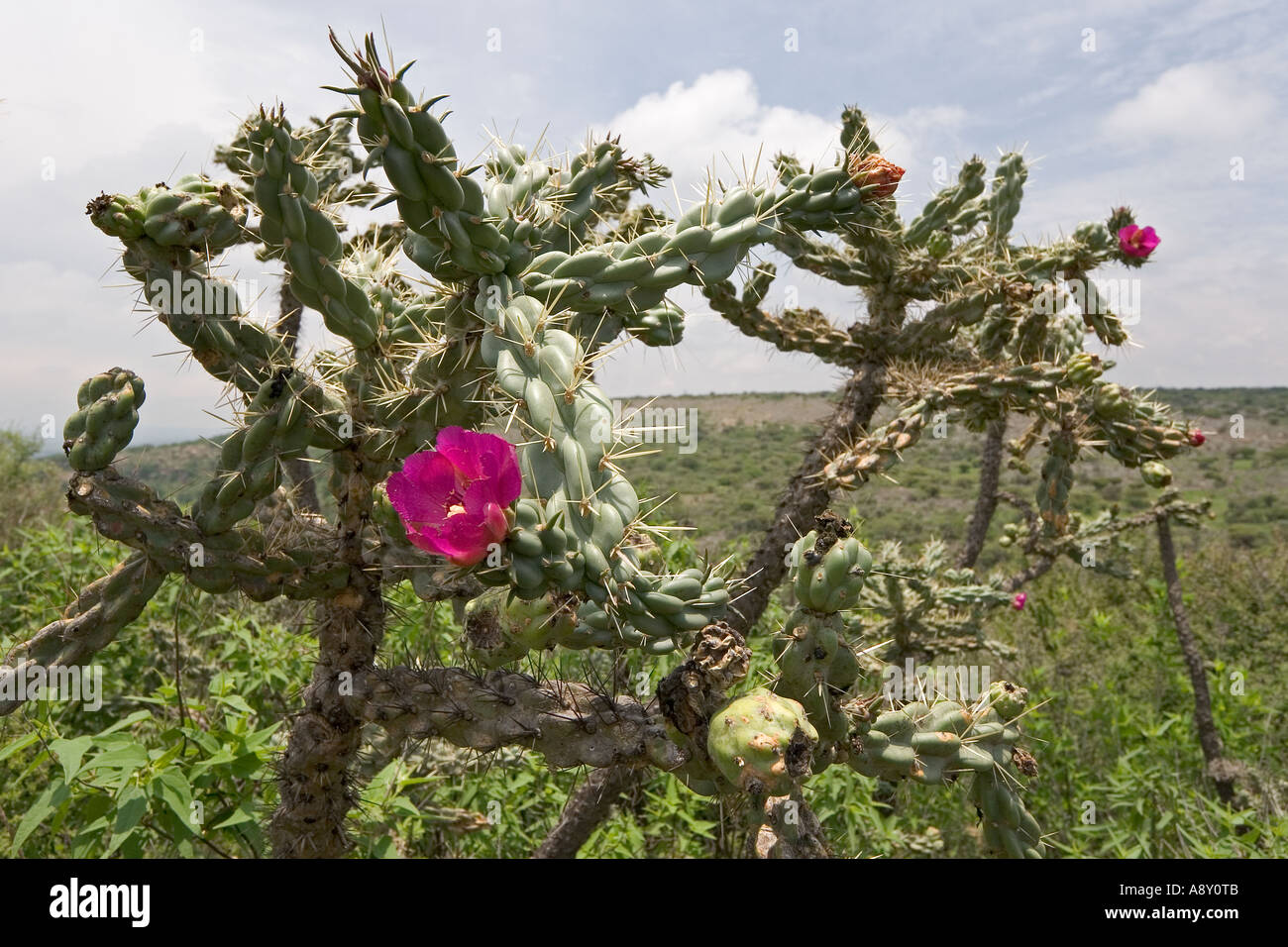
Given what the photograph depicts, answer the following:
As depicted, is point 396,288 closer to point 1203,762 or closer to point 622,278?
point 622,278

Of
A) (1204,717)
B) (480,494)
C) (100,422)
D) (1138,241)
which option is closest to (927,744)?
(480,494)

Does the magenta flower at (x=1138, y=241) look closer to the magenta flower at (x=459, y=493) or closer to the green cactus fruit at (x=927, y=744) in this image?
the green cactus fruit at (x=927, y=744)

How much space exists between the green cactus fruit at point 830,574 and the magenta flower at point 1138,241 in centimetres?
327

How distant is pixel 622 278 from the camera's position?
6.25 feet

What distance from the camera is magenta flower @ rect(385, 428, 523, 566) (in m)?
1.42

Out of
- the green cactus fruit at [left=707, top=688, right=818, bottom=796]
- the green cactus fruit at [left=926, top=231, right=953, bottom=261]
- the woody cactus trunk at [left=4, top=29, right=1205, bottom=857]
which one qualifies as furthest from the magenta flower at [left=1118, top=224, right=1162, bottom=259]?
the green cactus fruit at [left=707, top=688, right=818, bottom=796]

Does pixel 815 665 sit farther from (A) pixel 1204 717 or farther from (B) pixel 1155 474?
(A) pixel 1204 717

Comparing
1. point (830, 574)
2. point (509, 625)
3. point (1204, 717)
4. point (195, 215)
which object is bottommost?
point (1204, 717)

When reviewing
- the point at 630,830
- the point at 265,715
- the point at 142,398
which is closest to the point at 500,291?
the point at 142,398

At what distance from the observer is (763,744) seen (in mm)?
1450

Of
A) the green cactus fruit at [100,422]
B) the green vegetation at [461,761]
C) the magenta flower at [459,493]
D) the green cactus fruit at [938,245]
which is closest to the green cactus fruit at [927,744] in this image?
the green vegetation at [461,761]

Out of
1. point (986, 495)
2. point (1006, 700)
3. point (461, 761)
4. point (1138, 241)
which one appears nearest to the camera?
point (1006, 700)

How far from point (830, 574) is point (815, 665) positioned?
22 cm

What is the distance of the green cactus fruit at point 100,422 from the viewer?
6.21 ft
